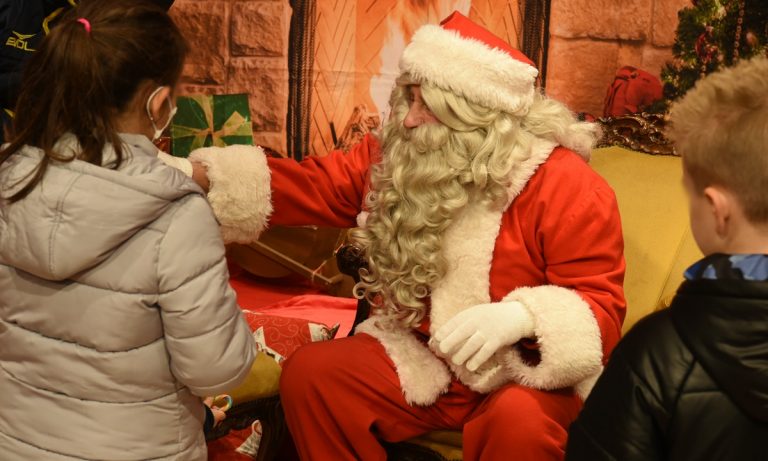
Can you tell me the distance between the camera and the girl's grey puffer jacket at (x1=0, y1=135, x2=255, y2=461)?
160cm

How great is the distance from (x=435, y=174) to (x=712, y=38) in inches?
75.0

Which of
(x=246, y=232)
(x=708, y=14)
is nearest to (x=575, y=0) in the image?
(x=708, y=14)

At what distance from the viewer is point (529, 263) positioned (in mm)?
2322

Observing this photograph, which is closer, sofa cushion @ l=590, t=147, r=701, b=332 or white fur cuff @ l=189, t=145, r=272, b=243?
white fur cuff @ l=189, t=145, r=272, b=243

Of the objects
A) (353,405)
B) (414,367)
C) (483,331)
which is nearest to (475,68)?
(483,331)

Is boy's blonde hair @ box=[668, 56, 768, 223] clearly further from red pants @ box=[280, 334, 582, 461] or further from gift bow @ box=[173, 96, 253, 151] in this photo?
gift bow @ box=[173, 96, 253, 151]

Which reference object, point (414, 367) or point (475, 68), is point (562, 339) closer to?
point (414, 367)

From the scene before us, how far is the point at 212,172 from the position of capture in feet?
7.77

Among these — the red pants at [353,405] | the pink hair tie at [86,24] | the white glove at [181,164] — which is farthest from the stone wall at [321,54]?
the pink hair tie at [86,24]

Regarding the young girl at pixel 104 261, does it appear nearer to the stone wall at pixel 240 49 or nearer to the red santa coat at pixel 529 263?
the red santa coat at pixel 529 263

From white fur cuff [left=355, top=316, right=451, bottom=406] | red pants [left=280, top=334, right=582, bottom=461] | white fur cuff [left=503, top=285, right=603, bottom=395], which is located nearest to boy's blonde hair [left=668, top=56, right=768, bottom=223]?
white fur cuff [left=503, top=285, right=603, bottom=395]

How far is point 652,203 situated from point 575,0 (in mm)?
1292

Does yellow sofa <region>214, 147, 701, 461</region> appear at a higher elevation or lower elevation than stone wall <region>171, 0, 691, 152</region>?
lower

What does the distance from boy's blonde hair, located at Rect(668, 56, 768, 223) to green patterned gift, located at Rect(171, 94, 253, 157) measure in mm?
2686
